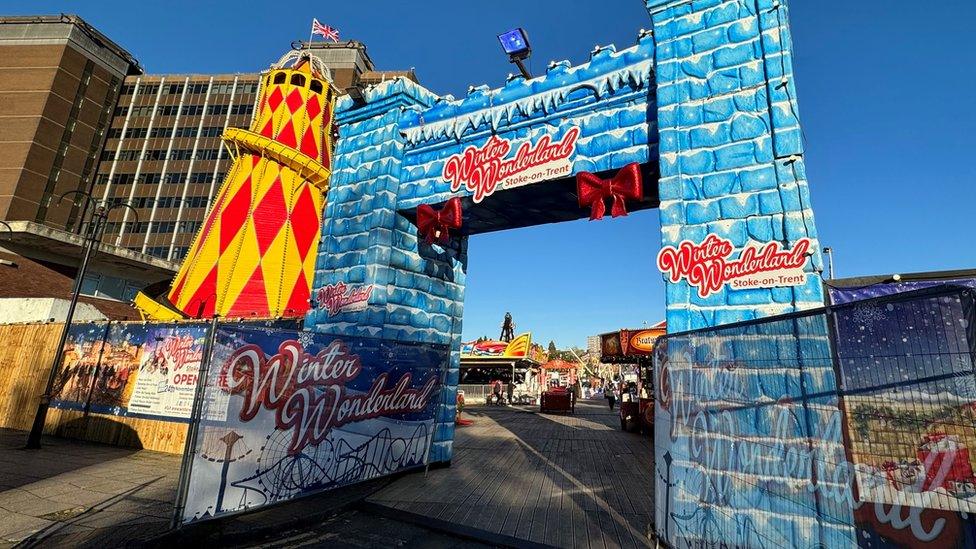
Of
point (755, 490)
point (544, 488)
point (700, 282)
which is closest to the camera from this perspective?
point (755, 490)

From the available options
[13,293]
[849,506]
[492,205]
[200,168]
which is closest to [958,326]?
[849,506]

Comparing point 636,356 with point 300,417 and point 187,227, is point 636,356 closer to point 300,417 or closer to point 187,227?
point 300,417

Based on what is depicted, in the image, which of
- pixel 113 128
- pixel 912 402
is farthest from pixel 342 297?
pixel 113 128

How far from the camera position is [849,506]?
3209 mm

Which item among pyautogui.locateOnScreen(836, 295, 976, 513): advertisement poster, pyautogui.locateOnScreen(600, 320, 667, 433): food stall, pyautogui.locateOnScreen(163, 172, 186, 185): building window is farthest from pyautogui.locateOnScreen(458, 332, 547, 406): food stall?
pyautogui.locateOnScreen(163, 172, 186, 185): building window

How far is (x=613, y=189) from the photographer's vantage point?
24.9ft

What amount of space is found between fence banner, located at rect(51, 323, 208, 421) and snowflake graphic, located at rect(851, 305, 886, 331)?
12018mm

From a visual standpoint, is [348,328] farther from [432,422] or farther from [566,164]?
[566,164]

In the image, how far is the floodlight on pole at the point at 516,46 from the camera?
965 centimetres

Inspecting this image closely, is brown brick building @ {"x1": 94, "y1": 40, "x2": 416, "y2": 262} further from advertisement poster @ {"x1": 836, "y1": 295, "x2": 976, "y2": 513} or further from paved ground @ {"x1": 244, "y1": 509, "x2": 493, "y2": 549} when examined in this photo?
advertisement poster @ {"x1": 836, "y1": 295, "x2": 976, "y2": 513}

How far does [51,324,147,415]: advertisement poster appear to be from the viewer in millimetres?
11750

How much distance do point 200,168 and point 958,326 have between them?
79.5 metres

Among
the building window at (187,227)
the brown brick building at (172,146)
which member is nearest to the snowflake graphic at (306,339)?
the brown brick building at (172,146)

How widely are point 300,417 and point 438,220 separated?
473 cm
